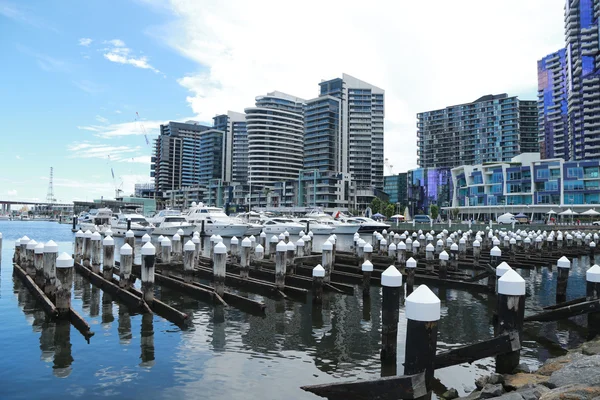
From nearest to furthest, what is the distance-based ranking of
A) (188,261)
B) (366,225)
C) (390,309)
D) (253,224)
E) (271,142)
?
1. (390,309)
2. (188,261)
3. (253,224)
4. (366,225)
5. (271,142)

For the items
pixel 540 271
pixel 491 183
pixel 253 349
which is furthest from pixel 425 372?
pixel 491 183

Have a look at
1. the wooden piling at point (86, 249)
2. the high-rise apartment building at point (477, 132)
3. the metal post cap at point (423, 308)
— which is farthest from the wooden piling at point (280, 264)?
the high-rise apartment building at point (477, 132)

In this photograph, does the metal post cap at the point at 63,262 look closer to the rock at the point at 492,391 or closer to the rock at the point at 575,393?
the rock at the point at 492,391

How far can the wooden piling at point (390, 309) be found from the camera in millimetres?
9937

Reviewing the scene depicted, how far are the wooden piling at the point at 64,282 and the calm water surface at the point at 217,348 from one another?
1.58 feet

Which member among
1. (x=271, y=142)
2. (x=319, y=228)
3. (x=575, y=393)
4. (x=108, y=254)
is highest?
(x=271, y=142)

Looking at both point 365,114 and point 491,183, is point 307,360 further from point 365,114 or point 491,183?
point 365,114

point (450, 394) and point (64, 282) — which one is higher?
point (64, 282)

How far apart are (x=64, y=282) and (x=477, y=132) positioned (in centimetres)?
17921

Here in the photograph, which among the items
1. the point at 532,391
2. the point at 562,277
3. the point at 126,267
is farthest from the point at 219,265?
the point at 562,277

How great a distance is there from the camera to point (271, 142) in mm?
176500

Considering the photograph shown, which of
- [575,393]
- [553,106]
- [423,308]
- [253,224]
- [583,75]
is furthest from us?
[553,106]

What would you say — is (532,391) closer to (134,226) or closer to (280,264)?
(280,264)

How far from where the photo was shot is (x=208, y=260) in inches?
1098
